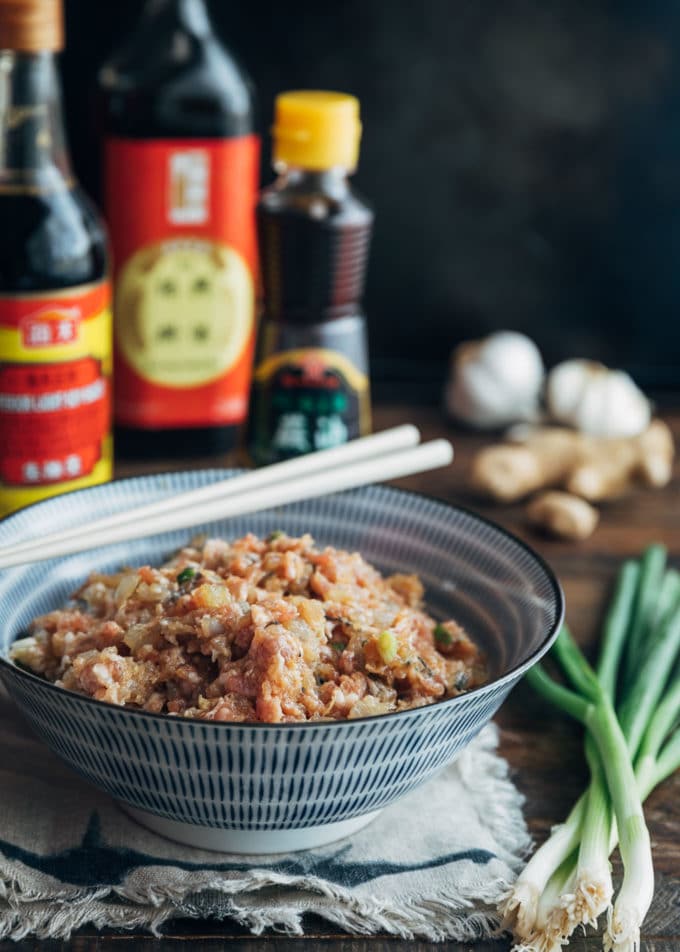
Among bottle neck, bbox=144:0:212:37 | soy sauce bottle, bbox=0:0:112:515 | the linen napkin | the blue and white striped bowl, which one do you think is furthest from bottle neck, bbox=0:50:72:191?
the linen napkin

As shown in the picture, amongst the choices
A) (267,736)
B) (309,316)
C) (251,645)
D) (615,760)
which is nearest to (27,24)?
(309,316)

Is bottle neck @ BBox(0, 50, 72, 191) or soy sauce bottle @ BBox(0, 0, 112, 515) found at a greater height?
bottle neck @ BBox(0, 50, 72, 191)

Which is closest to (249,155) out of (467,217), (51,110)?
(51,110)

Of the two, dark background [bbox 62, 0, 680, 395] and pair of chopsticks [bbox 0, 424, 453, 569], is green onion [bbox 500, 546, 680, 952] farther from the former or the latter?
dark background [bbox 62, 0, 680, 395]

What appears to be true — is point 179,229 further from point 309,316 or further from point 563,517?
point 563,517

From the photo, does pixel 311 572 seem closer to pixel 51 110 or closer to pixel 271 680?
pixel 271 680

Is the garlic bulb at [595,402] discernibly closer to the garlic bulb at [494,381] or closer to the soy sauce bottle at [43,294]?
the garlic bulb at [494,381]
